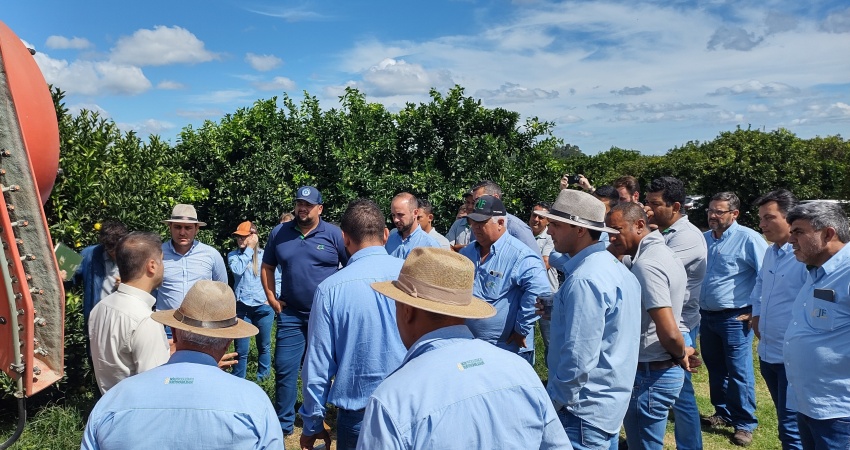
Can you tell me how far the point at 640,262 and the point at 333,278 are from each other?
195 cm

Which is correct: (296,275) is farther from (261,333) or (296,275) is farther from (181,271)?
(261,333)

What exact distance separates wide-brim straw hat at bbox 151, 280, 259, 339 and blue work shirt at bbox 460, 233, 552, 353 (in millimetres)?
2503

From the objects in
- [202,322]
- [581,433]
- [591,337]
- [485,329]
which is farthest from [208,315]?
[485,329]

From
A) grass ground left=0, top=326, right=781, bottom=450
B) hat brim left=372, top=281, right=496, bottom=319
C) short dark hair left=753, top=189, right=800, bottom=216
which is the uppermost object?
short dark hair left=753, top=189, right=800, bottom=216

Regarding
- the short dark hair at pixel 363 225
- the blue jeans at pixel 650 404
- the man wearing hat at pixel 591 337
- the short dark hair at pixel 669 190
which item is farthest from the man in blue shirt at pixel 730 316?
the short dark hair at pixel 363 225

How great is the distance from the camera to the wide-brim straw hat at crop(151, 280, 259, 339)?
2504 mm

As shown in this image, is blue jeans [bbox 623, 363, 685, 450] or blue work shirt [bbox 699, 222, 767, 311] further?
blue work shirt [bbox 699, 222, 767, 311]

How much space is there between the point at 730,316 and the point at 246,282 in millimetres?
5102

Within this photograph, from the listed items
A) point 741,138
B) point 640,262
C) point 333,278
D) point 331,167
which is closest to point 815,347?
point 640,262

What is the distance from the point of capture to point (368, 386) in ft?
11.9

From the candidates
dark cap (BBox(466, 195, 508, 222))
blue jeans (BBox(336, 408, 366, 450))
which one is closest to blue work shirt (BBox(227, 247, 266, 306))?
dark cap (BBox(466, 195, 508, 222))

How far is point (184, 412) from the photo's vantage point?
2.19m

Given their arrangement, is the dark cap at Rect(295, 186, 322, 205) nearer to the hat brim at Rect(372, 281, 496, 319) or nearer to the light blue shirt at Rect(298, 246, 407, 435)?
the light blue shirt at Rect(298, 246, 407, 435)

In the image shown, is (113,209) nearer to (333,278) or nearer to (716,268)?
(333,278)
